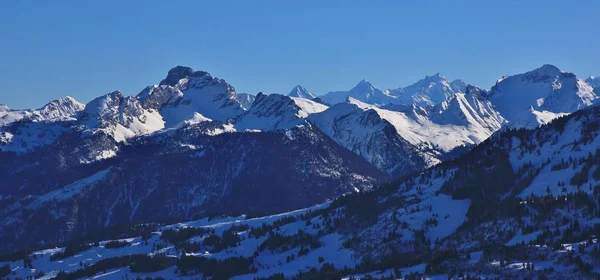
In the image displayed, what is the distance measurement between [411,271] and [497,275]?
76.8 feet

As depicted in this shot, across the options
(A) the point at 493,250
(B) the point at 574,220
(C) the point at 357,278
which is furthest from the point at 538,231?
(C) the point at 357,278

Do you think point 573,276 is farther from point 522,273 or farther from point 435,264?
point 435,264

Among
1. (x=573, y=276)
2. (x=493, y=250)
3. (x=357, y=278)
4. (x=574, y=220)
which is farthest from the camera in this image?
(x=574, y=220)

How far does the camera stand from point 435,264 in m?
171

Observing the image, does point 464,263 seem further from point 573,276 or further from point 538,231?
point 538,231

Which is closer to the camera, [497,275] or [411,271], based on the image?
[497,275]

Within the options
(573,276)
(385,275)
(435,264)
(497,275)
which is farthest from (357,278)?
(573,276)

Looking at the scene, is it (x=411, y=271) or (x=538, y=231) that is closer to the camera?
(x=411, y=271)

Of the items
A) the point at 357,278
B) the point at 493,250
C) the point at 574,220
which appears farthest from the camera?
the point at 574,220

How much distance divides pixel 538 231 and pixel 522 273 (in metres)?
53.0

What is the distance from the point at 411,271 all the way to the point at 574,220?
47680 mm

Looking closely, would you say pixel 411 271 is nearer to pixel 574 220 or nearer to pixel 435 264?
pixel 435 264

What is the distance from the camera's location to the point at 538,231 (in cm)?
19850

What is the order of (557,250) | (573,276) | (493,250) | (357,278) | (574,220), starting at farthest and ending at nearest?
(574,220) < (357,278) < (493,250) < (557,250) < (573,276)
